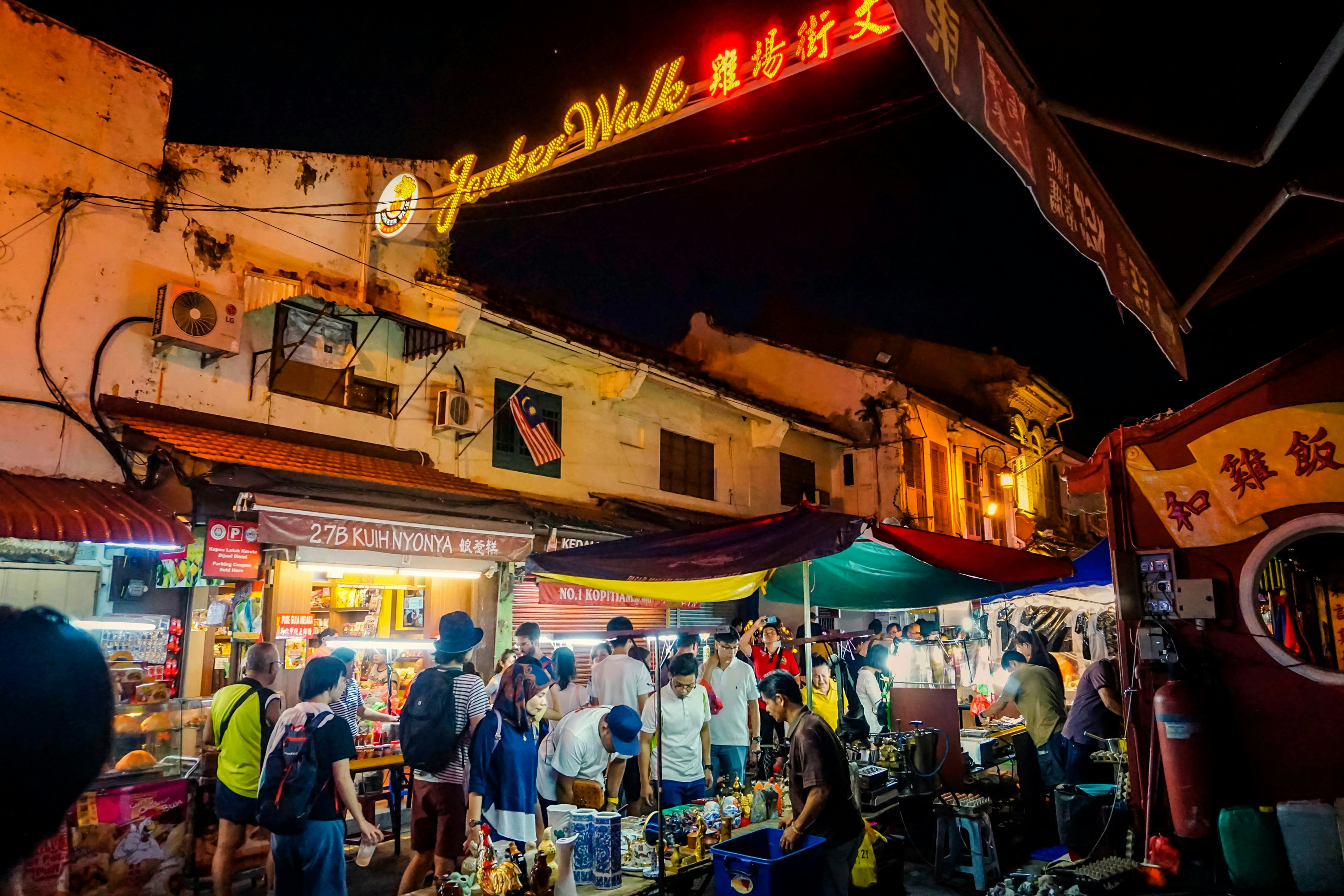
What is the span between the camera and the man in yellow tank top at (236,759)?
22.5 feet

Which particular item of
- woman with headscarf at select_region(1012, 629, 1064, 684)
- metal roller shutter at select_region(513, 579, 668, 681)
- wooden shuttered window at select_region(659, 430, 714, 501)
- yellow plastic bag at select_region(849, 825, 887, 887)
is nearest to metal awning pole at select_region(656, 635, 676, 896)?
yellow plastic bag at select_region(849, 825, 887, 887)

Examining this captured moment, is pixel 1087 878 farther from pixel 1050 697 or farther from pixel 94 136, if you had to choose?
pixel 94 136

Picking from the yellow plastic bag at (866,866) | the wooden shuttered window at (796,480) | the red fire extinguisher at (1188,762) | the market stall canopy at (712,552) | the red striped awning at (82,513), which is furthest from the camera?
the wooden shuttered window at (796,480)

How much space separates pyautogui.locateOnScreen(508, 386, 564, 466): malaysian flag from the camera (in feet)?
44.1

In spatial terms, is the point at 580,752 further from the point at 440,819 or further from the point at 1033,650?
the point at 1033,650

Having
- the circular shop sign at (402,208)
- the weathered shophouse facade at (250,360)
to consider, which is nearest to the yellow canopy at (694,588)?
the weathered shophouse facade at (250,360)

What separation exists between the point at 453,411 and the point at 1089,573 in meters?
9.51

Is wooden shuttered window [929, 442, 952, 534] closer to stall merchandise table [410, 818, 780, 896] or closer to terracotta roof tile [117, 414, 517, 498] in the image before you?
terracotta roof tile [117, 414, 517, 498]

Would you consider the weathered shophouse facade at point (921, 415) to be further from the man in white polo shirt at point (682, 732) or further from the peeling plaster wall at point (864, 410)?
the man in white polo shirt at point (682, 732)

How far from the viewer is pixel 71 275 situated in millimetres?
9344

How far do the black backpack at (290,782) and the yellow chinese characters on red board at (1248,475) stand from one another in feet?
24.4

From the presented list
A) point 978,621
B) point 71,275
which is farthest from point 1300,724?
point 71,275

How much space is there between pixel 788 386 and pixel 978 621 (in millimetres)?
9326

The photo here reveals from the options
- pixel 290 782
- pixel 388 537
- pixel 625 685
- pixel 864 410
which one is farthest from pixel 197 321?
pixel 864 410
